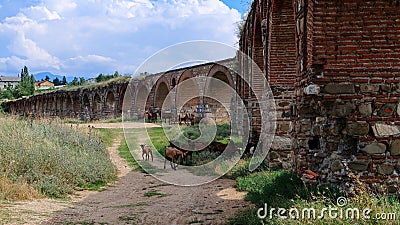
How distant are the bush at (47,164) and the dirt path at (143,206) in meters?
0.43

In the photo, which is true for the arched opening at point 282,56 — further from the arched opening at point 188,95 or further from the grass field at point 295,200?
the arched opening at point 188,95

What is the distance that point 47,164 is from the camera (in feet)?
27.1

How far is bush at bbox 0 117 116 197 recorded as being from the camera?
7.65 m

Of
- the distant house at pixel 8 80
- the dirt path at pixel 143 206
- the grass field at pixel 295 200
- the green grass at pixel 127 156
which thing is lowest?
the dirt path at pixel 143 206

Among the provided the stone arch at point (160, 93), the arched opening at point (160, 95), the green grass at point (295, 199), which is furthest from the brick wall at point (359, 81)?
the arched opening at point (160, 95)

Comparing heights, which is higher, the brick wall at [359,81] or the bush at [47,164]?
the brick wall at [359,81]

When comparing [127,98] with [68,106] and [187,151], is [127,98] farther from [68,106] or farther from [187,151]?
[187,151]

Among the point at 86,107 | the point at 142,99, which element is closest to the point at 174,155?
the point at 142,99

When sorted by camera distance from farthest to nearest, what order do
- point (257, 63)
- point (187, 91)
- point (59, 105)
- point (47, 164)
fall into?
point (59, 105) < point (187, 91) < point (257, 63) < point (47, 164)

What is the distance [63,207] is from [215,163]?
16.9 ft

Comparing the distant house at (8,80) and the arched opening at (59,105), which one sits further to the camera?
the distant house at (8,80)

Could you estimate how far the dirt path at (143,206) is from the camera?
5.75 meters

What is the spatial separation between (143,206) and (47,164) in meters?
2.66

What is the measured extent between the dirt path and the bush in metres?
0.43
